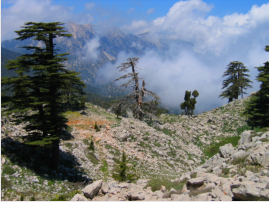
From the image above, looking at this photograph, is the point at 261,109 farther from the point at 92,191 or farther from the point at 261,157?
the point at 92,191

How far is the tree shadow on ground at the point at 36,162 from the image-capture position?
13312mm

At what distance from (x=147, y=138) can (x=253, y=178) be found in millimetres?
17357

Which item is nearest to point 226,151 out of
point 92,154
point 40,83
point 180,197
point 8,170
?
point 180,197

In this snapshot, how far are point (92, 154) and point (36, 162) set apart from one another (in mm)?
6429

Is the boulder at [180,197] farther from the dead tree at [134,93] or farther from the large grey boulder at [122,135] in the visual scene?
the dead tree at [134,93]

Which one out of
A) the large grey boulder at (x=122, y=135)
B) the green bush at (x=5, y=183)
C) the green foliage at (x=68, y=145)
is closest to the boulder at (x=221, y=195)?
the green bush at (x=5, y=183)

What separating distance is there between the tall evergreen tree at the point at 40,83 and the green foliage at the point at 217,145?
24.4 metres

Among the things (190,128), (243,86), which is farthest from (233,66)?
(190,128)

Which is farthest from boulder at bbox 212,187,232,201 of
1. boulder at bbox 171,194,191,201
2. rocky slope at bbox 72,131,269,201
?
boulder at bbox 171,194,191,201

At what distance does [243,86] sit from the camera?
53.5 meters

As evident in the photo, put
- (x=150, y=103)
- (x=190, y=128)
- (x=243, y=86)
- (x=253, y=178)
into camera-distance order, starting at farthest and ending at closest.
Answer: (x=243, y=86), (x=190, y=128), (x=150, y=103), (x=253, y=178)

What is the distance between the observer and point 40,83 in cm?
1400

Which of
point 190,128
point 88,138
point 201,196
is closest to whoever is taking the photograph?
point 201,196

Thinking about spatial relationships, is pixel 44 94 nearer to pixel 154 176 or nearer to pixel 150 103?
pixel 154 176
